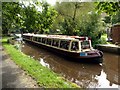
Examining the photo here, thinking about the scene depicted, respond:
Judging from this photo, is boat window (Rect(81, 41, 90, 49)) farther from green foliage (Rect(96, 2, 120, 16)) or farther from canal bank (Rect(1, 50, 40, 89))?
green foliage (Rect(96, 2, 120, 16))

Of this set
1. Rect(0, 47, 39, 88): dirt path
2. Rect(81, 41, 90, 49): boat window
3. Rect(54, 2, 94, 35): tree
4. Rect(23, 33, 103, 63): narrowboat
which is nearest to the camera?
Rect(0, 47, 39, 88): dirt path

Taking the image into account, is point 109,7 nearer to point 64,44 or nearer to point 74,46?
point 74,46

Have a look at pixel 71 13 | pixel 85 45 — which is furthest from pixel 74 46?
pixel 71 13

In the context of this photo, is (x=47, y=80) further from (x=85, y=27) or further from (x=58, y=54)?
(x=85, y=27)

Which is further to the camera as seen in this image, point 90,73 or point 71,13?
point 71,13

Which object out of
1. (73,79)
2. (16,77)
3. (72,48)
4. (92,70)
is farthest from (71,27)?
(16,77)

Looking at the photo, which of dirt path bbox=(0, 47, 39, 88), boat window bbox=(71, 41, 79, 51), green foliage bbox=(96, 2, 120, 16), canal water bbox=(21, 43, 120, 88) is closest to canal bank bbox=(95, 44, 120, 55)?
canal water bbox=(21, 43, 120, 88)

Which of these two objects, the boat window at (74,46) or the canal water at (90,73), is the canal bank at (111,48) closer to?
the canal water at (90,73)

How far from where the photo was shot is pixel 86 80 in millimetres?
10977

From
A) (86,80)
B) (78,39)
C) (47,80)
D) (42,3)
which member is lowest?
(86,80)

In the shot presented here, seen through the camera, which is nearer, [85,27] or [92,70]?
[92,70]

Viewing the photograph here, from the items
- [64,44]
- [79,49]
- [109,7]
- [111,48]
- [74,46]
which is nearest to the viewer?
[109,7]

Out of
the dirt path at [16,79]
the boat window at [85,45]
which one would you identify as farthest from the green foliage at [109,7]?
the boat window at [85,45]

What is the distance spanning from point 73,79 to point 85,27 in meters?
13.6
